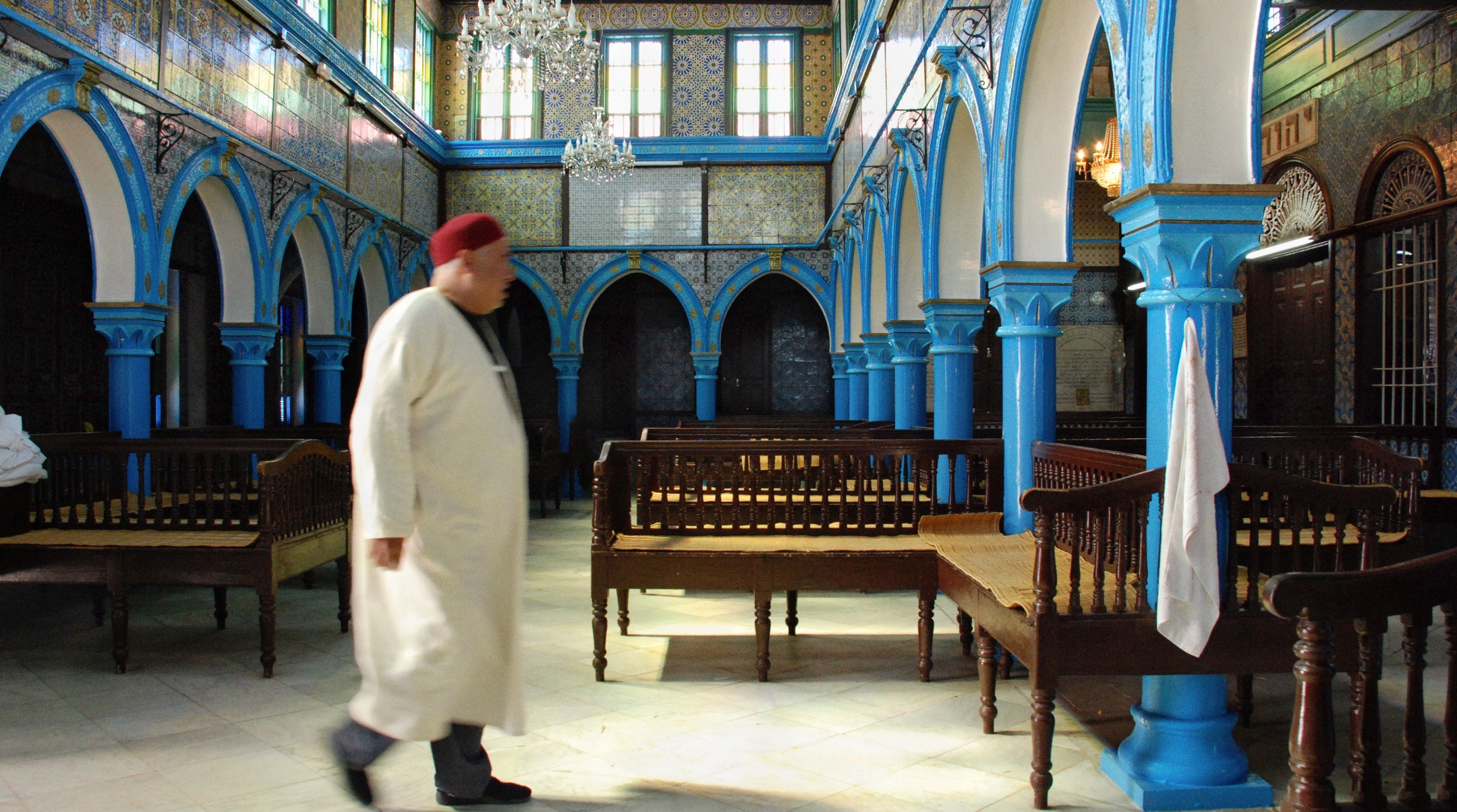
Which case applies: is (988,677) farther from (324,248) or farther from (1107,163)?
(324,248)

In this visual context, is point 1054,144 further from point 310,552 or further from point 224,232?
point 224,232

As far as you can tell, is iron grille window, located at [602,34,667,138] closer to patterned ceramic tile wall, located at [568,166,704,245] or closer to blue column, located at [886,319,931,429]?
patterned ceramic tile wall, located at [568,166,704,245]

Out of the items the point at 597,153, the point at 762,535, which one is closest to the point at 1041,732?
the point at 762,535

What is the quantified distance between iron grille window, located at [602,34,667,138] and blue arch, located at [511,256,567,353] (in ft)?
8.99

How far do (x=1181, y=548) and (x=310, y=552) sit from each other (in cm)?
454

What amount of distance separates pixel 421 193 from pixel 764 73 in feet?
19.5

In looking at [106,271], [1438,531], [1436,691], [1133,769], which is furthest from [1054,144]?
[106,271]

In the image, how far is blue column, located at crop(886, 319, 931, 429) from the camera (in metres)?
10.5

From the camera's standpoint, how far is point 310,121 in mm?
11922

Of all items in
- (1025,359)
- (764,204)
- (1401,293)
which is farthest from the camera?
(764,204)

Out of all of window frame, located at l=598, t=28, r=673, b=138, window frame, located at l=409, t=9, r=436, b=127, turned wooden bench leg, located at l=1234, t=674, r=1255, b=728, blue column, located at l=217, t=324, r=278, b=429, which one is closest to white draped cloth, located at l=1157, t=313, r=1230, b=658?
turned wooden bench leg, located at l=1234, t=674, r=1255, b=728

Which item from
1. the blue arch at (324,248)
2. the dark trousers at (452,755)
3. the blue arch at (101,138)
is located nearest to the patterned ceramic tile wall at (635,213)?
the blue arch at (324,248)

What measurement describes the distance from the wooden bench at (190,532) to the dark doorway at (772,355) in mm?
12532

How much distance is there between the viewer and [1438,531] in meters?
7.93
